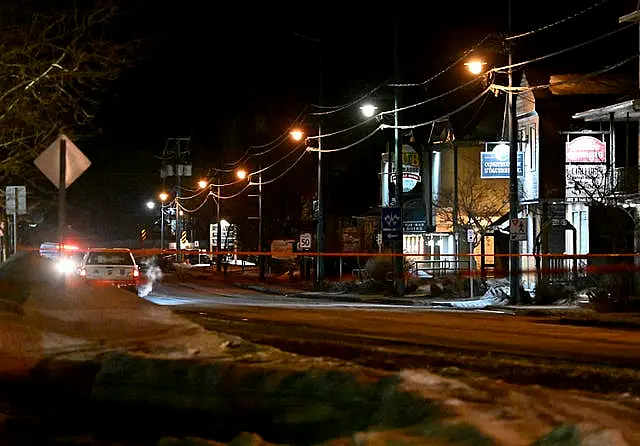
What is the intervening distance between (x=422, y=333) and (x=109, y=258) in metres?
12.1

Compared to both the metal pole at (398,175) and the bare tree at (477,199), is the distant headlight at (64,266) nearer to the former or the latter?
the metal pole at (398,175)

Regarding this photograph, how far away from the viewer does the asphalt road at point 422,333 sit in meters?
13.7

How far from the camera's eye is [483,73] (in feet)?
89.7

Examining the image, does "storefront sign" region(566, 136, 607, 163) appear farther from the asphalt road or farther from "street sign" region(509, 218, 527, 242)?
the asphalt road

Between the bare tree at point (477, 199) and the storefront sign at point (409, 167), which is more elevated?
the storefront sign at point (409, 167)

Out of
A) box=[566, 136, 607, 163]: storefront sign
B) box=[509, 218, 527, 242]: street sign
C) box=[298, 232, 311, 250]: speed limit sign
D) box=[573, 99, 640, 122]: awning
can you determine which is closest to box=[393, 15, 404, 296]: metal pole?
box=[509, 218, 527, 242]: street sign

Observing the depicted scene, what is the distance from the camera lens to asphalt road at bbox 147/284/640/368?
13.7 m

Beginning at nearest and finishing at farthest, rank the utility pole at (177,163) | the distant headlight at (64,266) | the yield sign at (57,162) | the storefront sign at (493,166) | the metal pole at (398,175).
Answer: the yield sign at (57,162) → the distant headlight at (64,266) → the metal pole at (398,175) → the storefront sign at (493,166) → the utility pole at (177,163)

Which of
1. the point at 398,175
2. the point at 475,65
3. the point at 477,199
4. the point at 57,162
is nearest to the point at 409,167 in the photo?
the point at 477,199

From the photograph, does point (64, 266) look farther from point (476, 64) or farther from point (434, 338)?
point (476, 64)

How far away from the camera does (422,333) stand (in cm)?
1670

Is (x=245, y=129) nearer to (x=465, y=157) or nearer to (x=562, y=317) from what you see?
(x=465, y=157)

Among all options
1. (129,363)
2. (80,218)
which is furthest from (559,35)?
(80,218)

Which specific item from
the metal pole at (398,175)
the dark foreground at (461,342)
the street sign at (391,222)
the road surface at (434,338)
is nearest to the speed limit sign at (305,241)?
the metal pole at (398,175)
